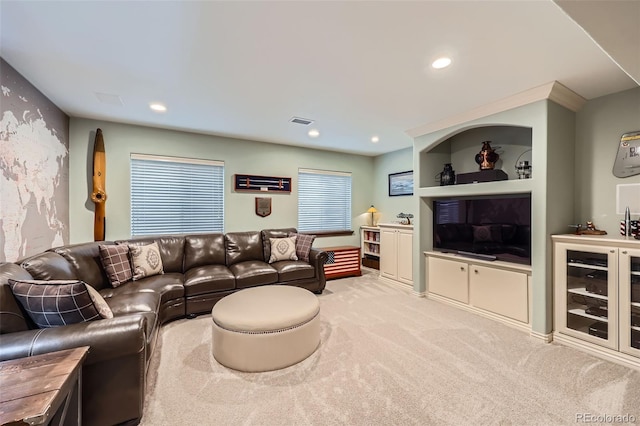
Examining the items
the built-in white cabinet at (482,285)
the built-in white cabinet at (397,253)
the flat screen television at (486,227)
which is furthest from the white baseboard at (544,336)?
the built-in white cabinet at (397,253)

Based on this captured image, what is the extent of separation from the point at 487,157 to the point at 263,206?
11.5ft

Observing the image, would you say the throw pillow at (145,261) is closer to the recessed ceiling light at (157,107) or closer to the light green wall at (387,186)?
the recessed ceiling light at (157,107)

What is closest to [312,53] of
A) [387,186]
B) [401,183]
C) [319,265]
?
[319,265]

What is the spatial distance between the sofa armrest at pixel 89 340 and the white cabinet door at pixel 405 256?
3.63 metres

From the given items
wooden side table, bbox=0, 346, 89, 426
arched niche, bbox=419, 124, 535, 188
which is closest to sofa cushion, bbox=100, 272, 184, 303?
wooden side table, bbox=0, 346, 89, 426

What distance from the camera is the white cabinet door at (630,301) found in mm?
2223

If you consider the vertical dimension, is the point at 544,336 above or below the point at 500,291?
below

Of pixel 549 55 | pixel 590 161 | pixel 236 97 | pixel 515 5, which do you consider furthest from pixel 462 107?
pixel 236 97

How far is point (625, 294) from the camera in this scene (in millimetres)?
2260

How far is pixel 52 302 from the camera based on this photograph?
1.55m

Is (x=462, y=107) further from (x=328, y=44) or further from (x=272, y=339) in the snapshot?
(x=272, y=339)

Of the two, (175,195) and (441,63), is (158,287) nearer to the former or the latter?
(175,195)

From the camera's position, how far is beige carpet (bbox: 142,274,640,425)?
1.66 meters

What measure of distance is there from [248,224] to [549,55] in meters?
4.23
